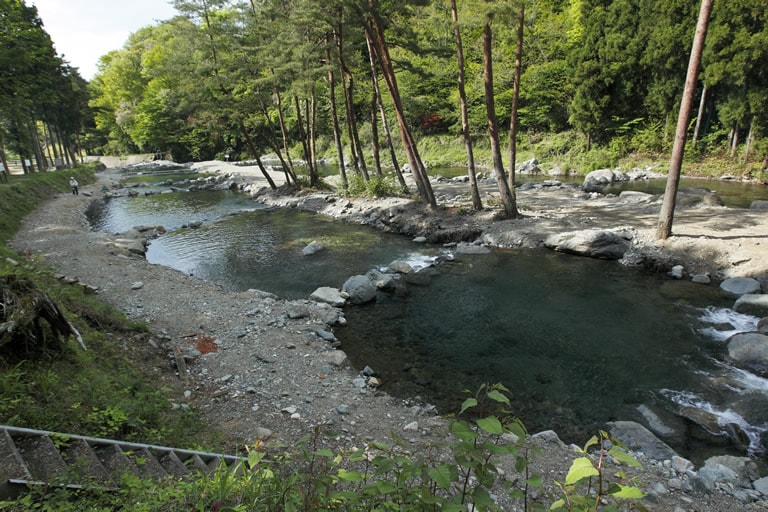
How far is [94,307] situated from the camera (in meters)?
7.87

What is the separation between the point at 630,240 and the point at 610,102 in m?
23.0

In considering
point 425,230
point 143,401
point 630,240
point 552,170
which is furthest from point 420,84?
point 143,401

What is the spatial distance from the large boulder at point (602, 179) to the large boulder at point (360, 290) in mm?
19540

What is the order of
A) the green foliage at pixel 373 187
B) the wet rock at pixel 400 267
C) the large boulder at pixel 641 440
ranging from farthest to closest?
the green foliage at pixel 373 187 < the wet rock at pixel 400 267 < the large boulder at pixel 641 440

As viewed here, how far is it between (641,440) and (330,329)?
612cm

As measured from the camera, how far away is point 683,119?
38.1 feet

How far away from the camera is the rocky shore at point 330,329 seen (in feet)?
16.9

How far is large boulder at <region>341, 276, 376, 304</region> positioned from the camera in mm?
10836

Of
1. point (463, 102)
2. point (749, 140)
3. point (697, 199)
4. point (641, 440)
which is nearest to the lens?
point (641, 440)

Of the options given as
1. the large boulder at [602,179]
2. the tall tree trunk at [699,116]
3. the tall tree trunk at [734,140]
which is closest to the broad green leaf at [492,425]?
the large boulder at [602,179]

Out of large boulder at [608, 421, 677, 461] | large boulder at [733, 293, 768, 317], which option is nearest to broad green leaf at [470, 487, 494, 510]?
large boulder at [608, 421, 677, 461]

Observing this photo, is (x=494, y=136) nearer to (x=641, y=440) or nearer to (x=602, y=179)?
(x=641, y=440)

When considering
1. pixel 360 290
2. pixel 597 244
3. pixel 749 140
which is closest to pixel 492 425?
pixel 360 290

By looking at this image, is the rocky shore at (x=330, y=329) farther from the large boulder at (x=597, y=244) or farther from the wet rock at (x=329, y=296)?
the wet rock at (x=329, y=296)
